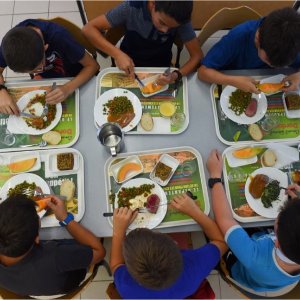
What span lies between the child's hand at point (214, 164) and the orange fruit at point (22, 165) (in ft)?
2.54

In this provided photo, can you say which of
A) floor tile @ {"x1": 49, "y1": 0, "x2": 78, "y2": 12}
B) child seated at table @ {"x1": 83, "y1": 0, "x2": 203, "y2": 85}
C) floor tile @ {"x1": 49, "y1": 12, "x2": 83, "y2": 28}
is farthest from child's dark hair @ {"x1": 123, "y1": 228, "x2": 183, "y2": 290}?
floor tile @ {"x1": 49, "y1": 0, "x2": 78, "y2": 12}

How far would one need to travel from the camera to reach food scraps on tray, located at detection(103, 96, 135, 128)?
1.45 meters

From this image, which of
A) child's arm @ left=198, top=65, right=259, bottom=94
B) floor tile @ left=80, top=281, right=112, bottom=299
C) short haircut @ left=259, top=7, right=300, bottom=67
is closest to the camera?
short haircut @ left=259, top=7, right=300, bottom=67

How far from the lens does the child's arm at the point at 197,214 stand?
1.28 metres

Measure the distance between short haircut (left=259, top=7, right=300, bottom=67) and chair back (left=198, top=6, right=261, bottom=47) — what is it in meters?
0.35

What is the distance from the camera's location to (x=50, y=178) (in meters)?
1.37

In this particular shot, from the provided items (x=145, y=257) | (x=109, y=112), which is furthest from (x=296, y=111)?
(x=145, y=257)

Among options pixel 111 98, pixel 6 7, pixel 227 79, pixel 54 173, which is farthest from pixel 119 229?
pixel 6 7

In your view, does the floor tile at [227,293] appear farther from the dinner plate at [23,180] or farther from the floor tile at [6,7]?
the floor tile at [6,7]

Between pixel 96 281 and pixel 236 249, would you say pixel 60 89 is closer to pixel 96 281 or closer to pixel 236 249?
pixel 236 249

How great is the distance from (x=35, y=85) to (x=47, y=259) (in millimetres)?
816

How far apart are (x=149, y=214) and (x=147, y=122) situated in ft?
1.37

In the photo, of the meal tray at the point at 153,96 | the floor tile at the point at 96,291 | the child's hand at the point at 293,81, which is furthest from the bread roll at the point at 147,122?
the floor tile at the point at 96,291

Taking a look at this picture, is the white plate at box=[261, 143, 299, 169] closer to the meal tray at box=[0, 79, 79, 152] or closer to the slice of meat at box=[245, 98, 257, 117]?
the slice of meat at box=[245, 98, 257, 117]
